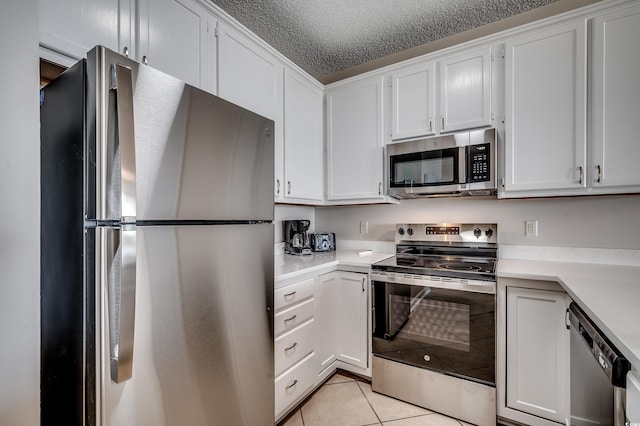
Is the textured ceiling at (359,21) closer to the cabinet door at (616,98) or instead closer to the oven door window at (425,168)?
the cabinet door at (616,98)

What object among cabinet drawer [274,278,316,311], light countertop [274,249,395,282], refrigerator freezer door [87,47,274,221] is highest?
refrigerator freezer door [87,47,274,221]

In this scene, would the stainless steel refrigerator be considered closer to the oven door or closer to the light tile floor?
the light tile floor

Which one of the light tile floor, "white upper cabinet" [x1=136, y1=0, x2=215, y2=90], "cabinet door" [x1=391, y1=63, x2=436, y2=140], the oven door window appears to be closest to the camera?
"white upper cabinet" [x1=136, y1=0, x2=215, y2=90]

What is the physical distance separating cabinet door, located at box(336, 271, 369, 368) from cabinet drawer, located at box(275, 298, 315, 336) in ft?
1.01

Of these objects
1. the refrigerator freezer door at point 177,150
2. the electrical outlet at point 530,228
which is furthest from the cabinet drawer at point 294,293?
the electrical outlet at point 530,228

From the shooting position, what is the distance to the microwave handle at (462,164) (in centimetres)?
204

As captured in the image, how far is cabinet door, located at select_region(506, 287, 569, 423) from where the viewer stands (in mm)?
1579

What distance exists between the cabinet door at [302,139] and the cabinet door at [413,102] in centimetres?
65

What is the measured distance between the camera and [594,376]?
113cm

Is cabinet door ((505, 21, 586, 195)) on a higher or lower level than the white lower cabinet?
higher

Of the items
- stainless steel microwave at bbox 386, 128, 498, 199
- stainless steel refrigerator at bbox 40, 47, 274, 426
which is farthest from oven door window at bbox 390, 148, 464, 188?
stainless steel refrigerator at bbox 40, 47, 274, 426

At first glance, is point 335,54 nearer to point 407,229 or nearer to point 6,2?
point 407,229

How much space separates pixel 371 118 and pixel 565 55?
48.7 inches

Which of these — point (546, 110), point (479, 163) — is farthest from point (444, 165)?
point (546, 110)
